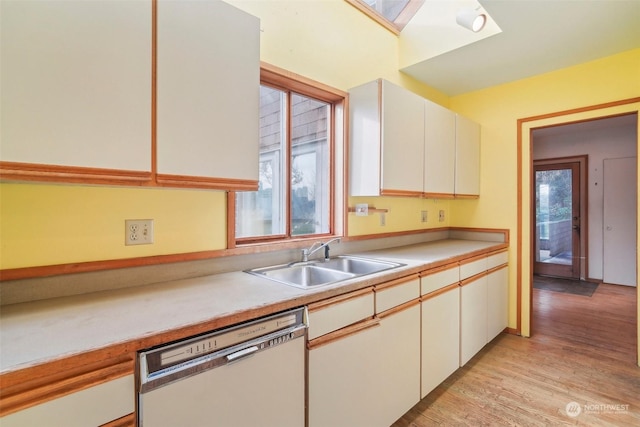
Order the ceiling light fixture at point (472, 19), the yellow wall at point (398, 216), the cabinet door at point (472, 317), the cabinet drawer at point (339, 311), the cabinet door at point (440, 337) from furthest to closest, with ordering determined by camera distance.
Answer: the yellow wall at point (398, 216)
the cabinet door at point (472, 317)
the ceiling light fixture at point (472, 19)
the cabinet door at point (440, 337)
the cabinet drawer at point (339, 311)

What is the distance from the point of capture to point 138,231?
4.79 ft

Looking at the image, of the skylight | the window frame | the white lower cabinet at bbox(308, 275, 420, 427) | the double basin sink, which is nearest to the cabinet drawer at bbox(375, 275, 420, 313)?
the white lower cabinet at bbox(308, 275, 420, 427)

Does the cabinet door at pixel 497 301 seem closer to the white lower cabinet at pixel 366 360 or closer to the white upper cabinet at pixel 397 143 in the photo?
the white upper cabinet at pixel 397 143

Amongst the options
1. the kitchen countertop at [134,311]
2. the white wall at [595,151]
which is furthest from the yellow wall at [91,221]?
the white wall at [595,151]

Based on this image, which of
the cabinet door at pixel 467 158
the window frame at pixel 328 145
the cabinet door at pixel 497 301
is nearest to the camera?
the window frame at pixel 328 145

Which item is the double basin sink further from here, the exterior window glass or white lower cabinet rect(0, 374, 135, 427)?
white lower cabinet rect(0, 374, 135, 427)

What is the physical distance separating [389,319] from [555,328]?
102 inches

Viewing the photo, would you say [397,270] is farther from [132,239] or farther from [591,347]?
[591,347]

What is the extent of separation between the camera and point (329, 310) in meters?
1.44

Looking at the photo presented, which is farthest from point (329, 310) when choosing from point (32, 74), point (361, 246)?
point (32, 74)

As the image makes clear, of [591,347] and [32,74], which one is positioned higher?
[32,74]

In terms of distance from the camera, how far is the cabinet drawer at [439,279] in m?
2.00

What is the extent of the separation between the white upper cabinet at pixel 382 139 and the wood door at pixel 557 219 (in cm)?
413

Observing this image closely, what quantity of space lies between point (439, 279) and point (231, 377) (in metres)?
1.51
